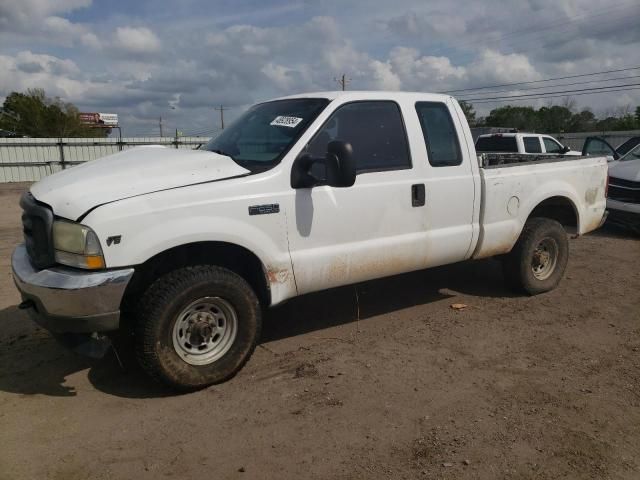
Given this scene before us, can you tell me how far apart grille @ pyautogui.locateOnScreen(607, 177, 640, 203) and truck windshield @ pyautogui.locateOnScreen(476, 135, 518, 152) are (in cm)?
414

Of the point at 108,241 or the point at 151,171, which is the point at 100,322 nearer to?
the point at 108,241

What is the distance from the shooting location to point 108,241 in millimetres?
3127

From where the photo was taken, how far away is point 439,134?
184 inches

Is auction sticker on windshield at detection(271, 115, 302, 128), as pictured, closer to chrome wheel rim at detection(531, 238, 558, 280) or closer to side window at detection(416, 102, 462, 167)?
side window at detection(416, 102, 462, 167)

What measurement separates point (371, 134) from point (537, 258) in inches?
101

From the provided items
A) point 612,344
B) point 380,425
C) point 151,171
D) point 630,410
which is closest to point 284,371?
point 380,425

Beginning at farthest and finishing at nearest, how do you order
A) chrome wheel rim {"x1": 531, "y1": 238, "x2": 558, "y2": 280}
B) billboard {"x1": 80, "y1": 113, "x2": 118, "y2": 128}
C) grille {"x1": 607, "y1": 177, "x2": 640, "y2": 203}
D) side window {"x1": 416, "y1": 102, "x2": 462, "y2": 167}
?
billboard {"x1": 80, "y1": 113, "x2": 118, "y2": 128} → grille {"x1": 607, "y1": 177, "x2": 640, "y2": 203} → chrome wheel rim {"x1": 531, "y1": 238, "x2": 558, "y2": 280} → side window {"x1": 416, "y1": 102, "x2": 462, "y2": 167}

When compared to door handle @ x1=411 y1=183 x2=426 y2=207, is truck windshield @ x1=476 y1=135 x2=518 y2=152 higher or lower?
higher

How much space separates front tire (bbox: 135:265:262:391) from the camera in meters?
3.34

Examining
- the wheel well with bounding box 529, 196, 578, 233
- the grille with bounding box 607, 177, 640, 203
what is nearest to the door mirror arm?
Result: the wheel well with bounding box 529, 196, 578, 233

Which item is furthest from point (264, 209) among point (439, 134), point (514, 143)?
point (514, 143)

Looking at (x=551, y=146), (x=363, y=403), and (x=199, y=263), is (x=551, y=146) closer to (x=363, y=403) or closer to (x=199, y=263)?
(x=363, y=403)

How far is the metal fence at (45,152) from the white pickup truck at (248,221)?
18.4 m

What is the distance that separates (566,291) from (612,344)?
1.50 meters
